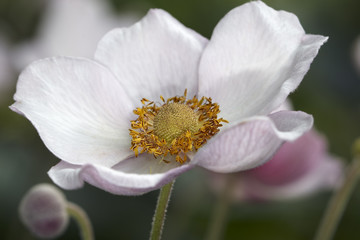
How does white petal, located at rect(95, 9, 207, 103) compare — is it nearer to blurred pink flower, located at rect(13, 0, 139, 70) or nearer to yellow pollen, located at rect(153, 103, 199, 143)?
yellow pollen, located at rect(153, 103, 199, 143)

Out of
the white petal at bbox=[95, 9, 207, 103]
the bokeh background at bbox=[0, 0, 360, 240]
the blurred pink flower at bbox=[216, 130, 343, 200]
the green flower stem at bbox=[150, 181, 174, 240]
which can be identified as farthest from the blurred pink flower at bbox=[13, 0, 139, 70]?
the green flower stem at bbox=[150, 181, 174, 240]

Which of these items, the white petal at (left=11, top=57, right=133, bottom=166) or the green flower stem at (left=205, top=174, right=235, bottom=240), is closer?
the white petal at (left=11, top=57, right=133, bottom=166)

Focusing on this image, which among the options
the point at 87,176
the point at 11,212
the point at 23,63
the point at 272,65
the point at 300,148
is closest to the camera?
the point at 87,176

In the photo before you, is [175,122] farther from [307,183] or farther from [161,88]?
[307,183]

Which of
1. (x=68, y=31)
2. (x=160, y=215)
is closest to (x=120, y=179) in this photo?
(x=160, y=215)

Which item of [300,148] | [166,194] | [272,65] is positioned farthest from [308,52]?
[300,148]

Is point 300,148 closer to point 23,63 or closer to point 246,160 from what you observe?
point 246,160
